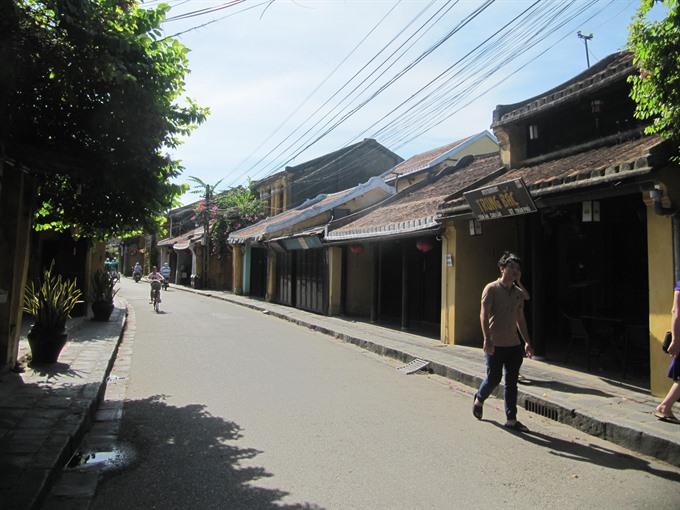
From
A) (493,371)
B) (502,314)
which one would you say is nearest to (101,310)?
(493,371)

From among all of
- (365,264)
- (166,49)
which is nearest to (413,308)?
(365,264)

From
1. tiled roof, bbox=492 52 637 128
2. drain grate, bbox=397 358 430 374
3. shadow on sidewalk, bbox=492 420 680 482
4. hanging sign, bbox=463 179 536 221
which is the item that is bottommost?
shadow on sidewalk, bbox=492 420 680 482

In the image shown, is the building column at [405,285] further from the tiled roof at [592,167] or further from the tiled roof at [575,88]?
the tiled roof at [575,88]

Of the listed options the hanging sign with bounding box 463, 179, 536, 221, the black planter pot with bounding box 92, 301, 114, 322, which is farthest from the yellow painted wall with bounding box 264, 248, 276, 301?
the hanging sign with bounding box 463, 179, 536, 221

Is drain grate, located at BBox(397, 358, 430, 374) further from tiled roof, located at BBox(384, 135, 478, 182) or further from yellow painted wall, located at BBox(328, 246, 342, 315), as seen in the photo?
tiled roof, located at BBox(384, 135, 478, 182)

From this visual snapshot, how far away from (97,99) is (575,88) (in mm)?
7720

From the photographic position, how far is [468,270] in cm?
1100

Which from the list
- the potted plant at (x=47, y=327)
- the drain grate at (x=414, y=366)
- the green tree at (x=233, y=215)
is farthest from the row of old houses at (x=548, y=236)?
the green tree at (x=233, y=215)

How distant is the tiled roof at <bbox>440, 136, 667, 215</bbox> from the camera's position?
6.37 meters

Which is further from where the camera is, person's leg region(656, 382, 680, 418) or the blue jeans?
the blue jeans

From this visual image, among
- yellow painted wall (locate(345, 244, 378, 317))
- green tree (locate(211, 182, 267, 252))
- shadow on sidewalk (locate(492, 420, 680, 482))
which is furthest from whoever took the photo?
green tree (locate(211, 182, 267, 252))

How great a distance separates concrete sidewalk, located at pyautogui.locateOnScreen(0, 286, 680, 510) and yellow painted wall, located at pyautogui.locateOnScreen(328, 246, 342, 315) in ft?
22.8

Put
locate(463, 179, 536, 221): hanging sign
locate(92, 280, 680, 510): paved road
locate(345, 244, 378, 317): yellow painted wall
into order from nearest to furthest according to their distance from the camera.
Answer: locate(92, 280, 680, 510): paved road < locate(463, 179, 536, 221): hanging sign < locate(345, 244, 378, 317): yellow painted wall

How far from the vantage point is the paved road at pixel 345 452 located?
3.90 meters
